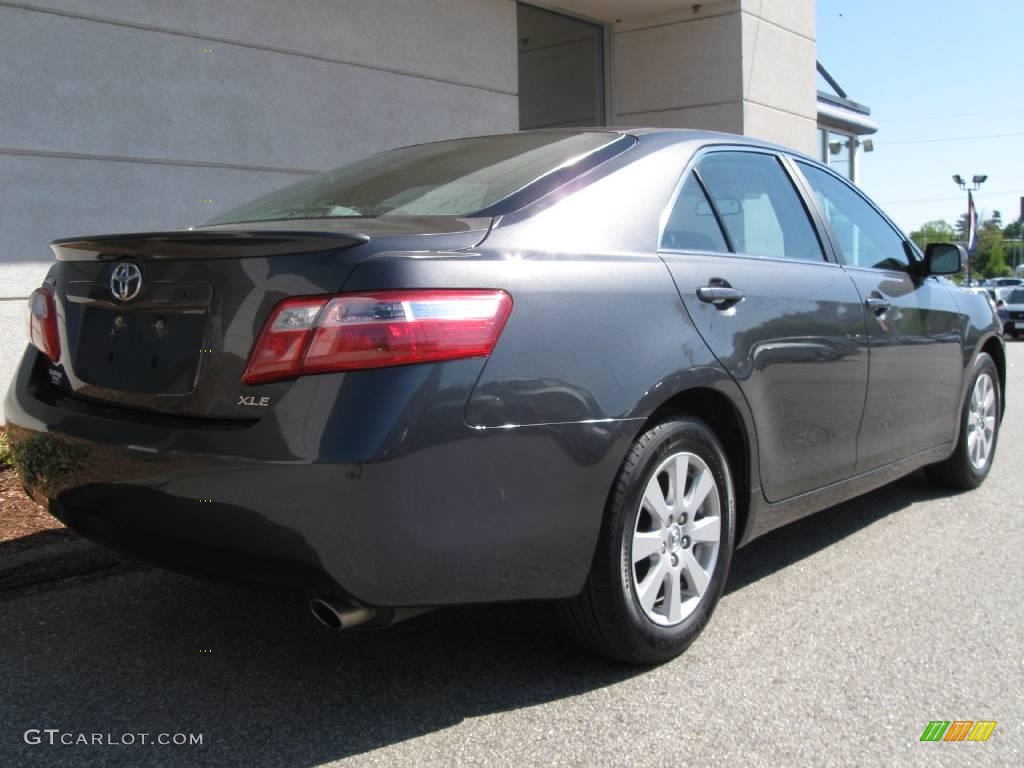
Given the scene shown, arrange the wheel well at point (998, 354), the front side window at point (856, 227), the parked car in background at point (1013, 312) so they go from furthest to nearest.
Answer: the parked car in background at point (1013, 312), the wheel well at point (998, 354), the front side window at point (856, 227)

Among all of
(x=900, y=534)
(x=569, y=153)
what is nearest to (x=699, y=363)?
(x=569, y=153)

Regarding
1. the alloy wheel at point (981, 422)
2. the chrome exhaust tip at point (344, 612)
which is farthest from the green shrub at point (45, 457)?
the alloy wheel at point (981, 422)

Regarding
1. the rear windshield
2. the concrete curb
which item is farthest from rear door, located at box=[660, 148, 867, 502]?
the concrete curb

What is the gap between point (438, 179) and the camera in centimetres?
322

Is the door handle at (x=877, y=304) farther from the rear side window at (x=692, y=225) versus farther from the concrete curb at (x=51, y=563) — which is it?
the concrete curb at (x=51, y=563)

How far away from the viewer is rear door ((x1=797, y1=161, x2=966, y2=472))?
406 centimetres

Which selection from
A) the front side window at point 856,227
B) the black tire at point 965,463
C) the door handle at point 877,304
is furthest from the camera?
the black tire at point 965,463

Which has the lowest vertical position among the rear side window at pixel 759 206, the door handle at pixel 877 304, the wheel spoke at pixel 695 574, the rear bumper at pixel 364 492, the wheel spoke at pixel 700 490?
the wheel spoke at pixel 695 574

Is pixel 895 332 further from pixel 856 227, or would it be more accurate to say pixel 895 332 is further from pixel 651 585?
pixel 651 585

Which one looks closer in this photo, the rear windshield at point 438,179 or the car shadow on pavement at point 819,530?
the rear windshield at point 438,179

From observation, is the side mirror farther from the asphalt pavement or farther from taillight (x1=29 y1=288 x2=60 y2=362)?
taillight (x1=29 y1=288 x2=60 y2=362)

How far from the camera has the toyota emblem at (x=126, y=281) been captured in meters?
2.63

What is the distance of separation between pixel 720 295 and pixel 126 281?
1.70 metres

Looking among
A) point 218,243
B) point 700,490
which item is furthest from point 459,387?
point 700,490
